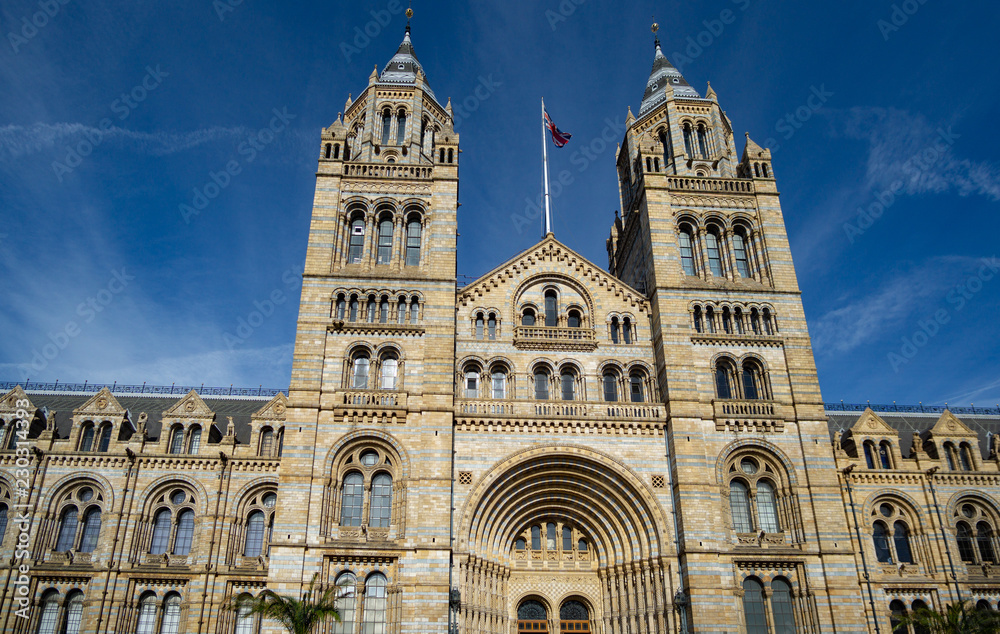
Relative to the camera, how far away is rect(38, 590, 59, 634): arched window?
31875 mm

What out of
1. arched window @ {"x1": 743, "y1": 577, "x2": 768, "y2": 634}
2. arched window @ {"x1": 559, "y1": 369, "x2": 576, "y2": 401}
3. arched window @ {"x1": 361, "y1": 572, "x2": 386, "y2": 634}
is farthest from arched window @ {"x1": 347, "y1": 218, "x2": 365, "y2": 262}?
arched window @ {"x1": 743, "y1": 577, "x2": 768, "y2": 634}

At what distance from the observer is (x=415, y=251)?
34594 mm

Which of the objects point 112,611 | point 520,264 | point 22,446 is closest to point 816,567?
point 520,264

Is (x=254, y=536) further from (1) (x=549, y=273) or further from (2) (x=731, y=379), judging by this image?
(2) (x=731, y=379)

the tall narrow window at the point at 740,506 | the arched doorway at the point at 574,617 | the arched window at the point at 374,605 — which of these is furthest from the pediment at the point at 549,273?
the arched doorway at the point at 574,617

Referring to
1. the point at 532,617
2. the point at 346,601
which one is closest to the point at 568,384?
the point at 532,617

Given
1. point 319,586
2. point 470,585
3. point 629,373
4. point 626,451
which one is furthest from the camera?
point 629,373

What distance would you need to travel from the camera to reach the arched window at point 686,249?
35278mm

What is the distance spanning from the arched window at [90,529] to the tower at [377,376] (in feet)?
42.1

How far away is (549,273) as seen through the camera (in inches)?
1373

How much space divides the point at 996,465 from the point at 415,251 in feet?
105

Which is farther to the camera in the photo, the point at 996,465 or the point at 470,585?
the point at 996,465

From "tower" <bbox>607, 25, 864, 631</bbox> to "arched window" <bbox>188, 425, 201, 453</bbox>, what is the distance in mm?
23409

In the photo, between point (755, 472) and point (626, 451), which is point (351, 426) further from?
point (755, 472)
